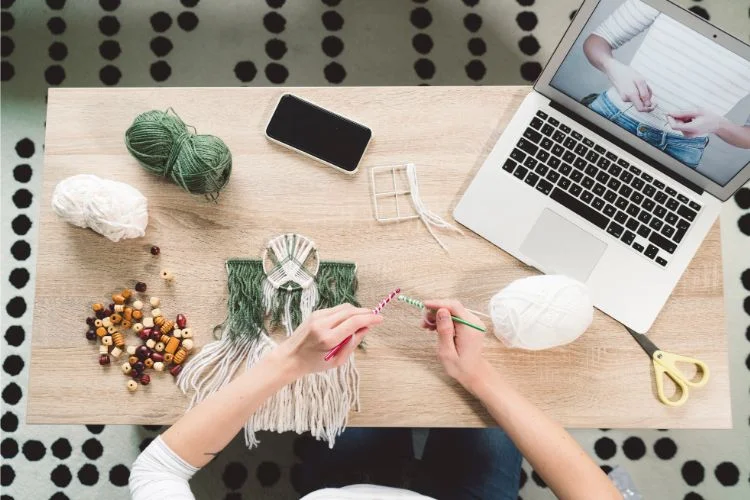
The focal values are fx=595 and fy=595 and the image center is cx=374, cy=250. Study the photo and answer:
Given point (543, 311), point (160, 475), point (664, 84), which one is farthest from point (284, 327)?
point (664, 84)

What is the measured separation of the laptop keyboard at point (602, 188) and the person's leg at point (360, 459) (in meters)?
0.52

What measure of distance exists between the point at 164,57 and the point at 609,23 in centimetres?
114

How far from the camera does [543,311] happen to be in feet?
2.67

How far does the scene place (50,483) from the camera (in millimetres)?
1366

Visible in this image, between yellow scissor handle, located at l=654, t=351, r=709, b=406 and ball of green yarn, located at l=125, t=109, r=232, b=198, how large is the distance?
707 millimetres

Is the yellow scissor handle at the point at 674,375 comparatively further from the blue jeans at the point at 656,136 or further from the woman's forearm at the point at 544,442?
the blue jeans at the point at 656,136

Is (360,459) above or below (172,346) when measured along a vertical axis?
below

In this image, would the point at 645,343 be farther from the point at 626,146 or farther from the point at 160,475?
the point at 160,475

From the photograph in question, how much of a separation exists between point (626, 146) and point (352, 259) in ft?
1.49

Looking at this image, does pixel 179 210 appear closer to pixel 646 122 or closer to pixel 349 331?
pixel 349 331

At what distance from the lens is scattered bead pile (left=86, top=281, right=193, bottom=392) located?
2.87 ft

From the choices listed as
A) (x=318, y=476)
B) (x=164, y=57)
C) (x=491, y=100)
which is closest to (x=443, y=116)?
(x=491, y=100)

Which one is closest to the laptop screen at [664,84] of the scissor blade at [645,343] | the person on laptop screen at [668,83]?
the person on laptop screen at [668,83]

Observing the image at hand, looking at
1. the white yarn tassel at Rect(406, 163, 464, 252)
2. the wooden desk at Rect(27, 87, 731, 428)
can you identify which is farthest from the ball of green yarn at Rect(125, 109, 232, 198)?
the white yarn tassel at Rect(406, 163, 464, 252)
